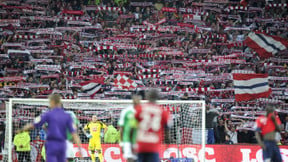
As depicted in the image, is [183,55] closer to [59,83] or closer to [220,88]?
[220,88]

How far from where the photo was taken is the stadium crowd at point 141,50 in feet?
80.7

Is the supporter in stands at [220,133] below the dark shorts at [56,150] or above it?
below

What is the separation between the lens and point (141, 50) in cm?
2681

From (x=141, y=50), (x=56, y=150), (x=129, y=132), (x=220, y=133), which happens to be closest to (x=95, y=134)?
(x=220, y=133)

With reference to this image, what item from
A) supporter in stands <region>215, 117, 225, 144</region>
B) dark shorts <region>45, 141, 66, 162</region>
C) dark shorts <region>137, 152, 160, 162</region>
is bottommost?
supporter in stands <region>215, 117, 225, 144</region>

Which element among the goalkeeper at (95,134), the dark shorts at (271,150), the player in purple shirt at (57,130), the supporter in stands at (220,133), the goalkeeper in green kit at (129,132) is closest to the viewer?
the goalkeeper in green kit at (129,132)

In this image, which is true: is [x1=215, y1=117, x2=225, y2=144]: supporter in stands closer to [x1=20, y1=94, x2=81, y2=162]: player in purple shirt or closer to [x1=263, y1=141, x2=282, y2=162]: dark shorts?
[x1=263, y1=141, x2=282, y2=162]: dark shorts

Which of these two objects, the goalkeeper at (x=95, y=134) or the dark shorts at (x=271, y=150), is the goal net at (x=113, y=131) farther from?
the dark shorts at (x=271, y=150)

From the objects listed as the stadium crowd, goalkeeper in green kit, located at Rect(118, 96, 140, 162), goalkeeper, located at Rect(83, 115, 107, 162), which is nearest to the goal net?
goalkeeper, located at Rect(83, 115, 107, 162)

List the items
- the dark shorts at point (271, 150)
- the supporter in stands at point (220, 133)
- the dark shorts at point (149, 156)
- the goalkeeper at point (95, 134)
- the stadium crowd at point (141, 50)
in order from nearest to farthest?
the dark shorts at point (149, 156) < the dark shorts at point (271, 150) < the goalkeeper at point (95, 134) < the supporter in stands at point (220, 133) < the stadium crowd at point (141, 50)

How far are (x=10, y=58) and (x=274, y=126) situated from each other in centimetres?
1610

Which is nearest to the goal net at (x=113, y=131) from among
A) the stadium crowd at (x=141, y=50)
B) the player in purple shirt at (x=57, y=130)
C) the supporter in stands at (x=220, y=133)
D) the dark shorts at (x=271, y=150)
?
the supporter in stands at (x=220, y=133)

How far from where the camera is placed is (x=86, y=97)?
24531mm

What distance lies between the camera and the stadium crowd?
2461 centimetres
